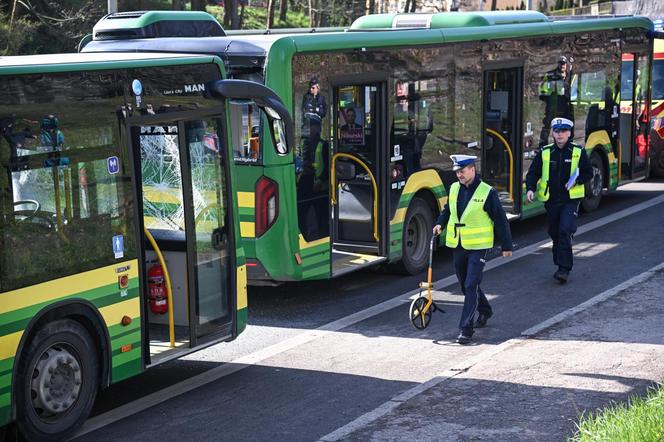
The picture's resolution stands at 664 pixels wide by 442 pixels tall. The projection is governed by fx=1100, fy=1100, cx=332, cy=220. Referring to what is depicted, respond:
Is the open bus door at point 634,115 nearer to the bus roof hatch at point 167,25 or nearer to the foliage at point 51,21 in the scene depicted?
the bus roof hatch at point 167,25

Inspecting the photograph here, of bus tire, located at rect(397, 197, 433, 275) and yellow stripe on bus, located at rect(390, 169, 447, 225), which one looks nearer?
yellow stripe on bus, located at rect(390, 169, 447, 225)

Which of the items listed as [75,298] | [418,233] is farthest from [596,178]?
[75,298]

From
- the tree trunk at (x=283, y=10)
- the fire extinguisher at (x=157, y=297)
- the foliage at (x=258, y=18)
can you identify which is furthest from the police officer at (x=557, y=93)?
the tree trunk at (x=283, y=10)

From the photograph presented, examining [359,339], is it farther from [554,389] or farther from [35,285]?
[35,285]

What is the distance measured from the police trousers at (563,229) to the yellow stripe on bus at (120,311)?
6.05 metres

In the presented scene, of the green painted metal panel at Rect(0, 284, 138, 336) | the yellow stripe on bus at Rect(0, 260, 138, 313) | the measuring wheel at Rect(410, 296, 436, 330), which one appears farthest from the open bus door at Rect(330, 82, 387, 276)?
the yellow stripe on bus at Rect(0, 260, 138, 313)

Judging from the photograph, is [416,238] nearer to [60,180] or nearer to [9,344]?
[60,180]

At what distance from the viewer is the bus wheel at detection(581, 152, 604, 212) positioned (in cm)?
1797

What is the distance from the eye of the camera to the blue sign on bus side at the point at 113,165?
26.3ft

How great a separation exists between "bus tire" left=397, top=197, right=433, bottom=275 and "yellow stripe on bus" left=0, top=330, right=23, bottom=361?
6.95m

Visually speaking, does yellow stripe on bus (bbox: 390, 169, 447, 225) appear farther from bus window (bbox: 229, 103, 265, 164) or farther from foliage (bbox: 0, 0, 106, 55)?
foliage (bbox: 0, 0, 106, 55)

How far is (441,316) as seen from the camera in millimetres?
11492

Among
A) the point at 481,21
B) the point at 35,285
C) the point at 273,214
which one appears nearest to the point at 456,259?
the point at 273,214

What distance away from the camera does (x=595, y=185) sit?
18062mm
